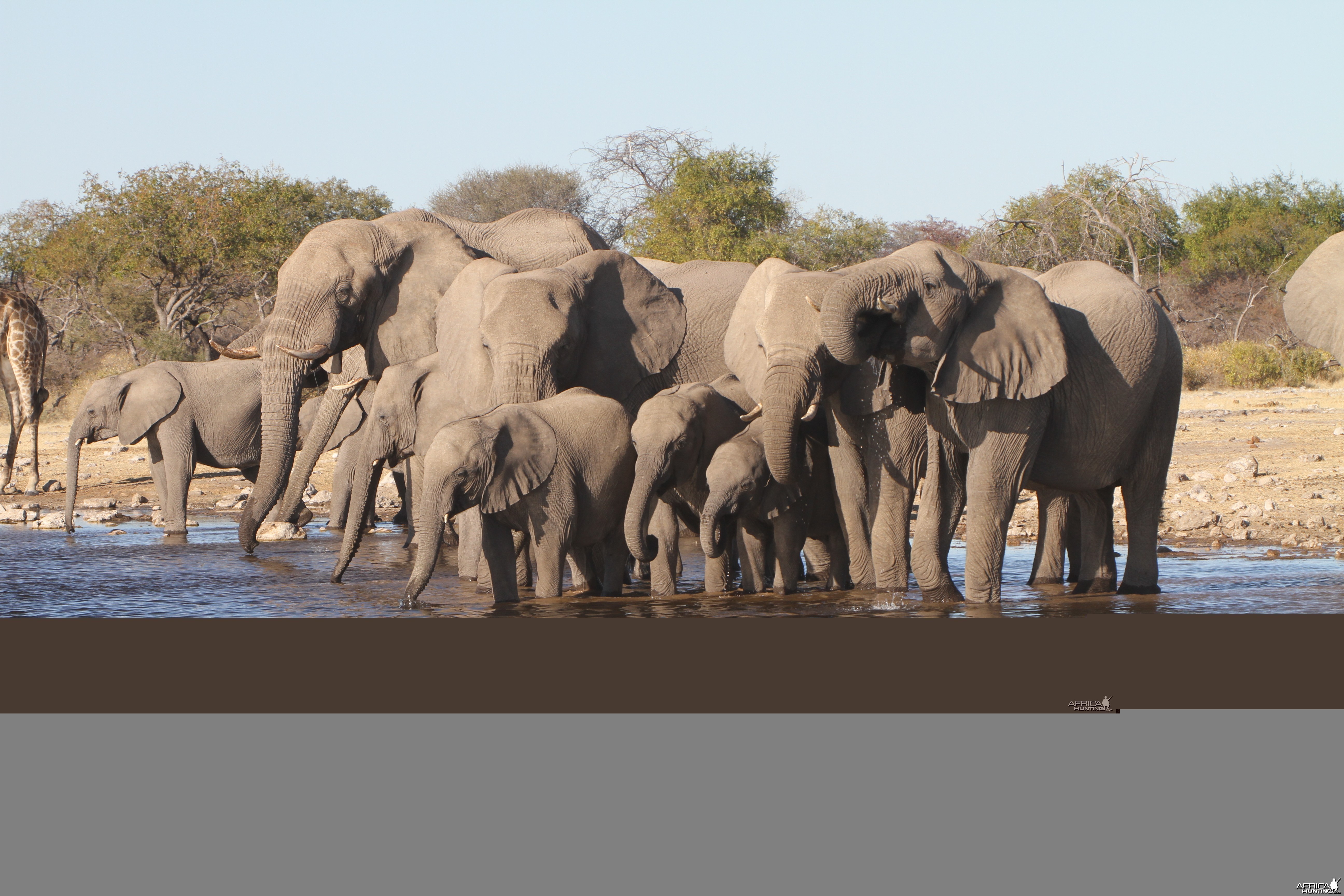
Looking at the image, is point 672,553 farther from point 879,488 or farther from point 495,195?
point 495,195

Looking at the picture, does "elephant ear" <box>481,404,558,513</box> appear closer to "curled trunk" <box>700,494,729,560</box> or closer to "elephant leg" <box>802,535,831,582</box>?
"curled trunk" <box>700,494,729,560</box>

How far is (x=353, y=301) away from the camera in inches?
383

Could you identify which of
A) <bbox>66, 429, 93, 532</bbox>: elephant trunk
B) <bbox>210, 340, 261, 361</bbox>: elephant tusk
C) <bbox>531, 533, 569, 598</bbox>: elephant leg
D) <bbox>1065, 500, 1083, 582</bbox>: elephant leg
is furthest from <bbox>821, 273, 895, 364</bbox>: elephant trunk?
<bbox>66, 429, 93, 532</bbox>: elephant trunk

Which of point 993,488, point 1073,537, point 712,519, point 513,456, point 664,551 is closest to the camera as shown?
point 993,488

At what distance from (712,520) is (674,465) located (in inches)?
12.9

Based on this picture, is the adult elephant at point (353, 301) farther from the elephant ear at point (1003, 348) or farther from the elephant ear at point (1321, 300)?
the elephant ear at point (1321, 300)

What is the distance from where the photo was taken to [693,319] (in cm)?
980

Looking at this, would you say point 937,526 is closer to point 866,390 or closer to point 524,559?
point 866,390

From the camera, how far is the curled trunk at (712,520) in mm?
7398

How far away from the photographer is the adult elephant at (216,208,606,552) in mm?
9703

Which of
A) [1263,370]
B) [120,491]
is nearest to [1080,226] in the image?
[1263,370]

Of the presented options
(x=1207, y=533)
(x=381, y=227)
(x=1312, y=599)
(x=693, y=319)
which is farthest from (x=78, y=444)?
(x=1312, y=599)

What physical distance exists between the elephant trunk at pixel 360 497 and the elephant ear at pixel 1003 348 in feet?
11.9

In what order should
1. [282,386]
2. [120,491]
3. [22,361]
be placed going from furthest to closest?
[120,491] → [22,361] → [282,386]
